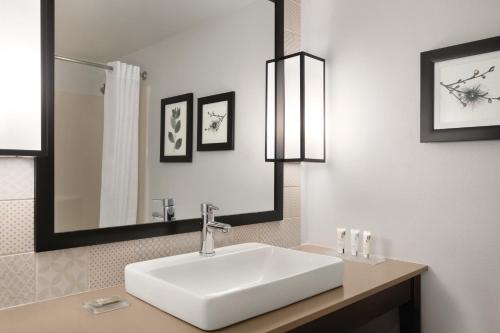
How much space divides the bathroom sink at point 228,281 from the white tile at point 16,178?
0.37 m

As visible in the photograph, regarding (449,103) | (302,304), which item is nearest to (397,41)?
(449,103)

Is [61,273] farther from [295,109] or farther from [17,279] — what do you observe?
[295,109]

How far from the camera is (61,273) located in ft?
3.92

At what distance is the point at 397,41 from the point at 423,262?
3.02ft

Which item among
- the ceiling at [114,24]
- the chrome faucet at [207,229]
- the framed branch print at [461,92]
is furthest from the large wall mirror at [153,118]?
the framed branch print at [461,92]

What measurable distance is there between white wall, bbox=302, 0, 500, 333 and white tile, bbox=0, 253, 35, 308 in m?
1.25

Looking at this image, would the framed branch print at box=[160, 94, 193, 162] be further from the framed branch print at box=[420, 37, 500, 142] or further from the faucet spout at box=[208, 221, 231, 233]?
the framed branch print at box=[420, 37, 500, 142]

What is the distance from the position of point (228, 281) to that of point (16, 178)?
77cm

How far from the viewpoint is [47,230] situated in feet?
3.77

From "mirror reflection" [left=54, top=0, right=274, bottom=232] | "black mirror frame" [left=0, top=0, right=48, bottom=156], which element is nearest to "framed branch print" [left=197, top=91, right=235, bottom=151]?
"mirror reflection" [left=54, top=0, right=274, bottom=232]

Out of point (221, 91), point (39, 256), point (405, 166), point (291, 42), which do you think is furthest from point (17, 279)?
point (291, 42)

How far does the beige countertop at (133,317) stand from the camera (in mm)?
961

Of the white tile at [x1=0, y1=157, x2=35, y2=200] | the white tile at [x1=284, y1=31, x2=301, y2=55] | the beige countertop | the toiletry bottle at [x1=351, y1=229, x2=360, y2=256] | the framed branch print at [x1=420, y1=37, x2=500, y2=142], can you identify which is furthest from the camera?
the white tile at [x1=284, y1=31, x2=301, y2=55]

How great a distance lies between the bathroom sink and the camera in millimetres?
967
